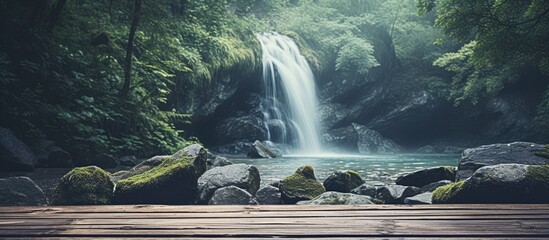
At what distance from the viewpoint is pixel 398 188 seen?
5.88m

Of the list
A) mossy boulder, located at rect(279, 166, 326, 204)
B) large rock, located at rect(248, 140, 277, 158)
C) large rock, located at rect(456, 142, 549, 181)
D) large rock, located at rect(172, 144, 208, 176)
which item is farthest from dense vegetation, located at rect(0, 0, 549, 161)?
mossy boulder, located at rect(279, 166, 326, 204)

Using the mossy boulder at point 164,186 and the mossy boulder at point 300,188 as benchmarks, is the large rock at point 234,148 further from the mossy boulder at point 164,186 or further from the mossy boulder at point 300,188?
the mossy boulder at point 164,186

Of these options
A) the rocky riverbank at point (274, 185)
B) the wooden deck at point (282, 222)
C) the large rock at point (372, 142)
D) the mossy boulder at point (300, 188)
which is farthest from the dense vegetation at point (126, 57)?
the large rock at point (372, 142)

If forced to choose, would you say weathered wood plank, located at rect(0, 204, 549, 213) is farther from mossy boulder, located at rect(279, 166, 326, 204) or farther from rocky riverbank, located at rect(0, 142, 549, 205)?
mossy boulder, located at rect(279, 166, 326, 204)

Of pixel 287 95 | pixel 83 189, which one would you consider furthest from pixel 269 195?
pixel 287 95

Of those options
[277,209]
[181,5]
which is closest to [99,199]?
[277,209]

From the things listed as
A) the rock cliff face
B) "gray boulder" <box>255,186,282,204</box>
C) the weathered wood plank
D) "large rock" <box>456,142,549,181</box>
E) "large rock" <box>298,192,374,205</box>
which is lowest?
"gray boulder" <box>255,186,282,204</box>

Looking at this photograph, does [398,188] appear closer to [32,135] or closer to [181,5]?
[32,135]

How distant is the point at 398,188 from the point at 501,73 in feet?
65.8

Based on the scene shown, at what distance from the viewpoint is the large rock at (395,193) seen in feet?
18.5

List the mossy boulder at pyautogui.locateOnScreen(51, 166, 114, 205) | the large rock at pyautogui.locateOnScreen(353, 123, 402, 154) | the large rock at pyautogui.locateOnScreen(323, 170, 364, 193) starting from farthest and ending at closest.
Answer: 1. the large rock at pyautogui.locateOnScreen(353, 123, 402, 154)
2. the large rock at pyautogui.locateOnScreen(323, 170, 364, 193)
3. the mossy boulder at pyautogui.locateOnScreen(51, 166, 114, 205)

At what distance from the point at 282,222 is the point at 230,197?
2.16m

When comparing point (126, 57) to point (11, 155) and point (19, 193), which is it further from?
point (19, 193)

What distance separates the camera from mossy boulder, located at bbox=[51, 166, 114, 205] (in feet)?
13.9
